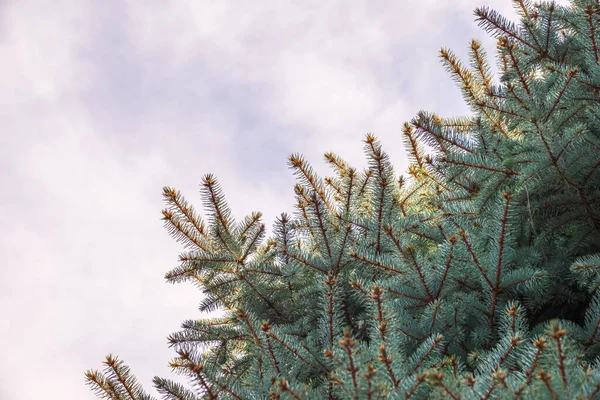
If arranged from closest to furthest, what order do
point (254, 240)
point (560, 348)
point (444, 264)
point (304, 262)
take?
point (560, 348)
point (444, 264)
point (304, 262)
point (254, 240)

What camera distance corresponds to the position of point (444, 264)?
223 centimetres

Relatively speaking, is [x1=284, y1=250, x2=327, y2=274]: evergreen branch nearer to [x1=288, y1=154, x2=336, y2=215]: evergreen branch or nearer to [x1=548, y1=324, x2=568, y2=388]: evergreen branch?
[x1=288, y1=154, x2=336, y2=215]: evergreen branch

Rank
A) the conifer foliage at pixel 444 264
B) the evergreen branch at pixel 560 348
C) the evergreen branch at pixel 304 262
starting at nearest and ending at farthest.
→ the evergreen branch at pixel 560 348 < the conifer foliage at pixel 444 264 < the evergreen branch at pixel 304 262

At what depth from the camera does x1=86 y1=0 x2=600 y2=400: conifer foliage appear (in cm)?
182

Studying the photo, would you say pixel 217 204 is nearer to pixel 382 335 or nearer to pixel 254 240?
pixel 254 240

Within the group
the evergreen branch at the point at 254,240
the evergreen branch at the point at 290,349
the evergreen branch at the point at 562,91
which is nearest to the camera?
the evergreen branch at the point at 290,349

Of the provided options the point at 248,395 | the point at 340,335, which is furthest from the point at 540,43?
the point at 248,395

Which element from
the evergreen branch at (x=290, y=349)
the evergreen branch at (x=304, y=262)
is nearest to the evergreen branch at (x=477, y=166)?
the evergreen branch at (x=304, y=262)

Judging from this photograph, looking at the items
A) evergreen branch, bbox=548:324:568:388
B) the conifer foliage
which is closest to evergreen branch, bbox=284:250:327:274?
the conifer foliage

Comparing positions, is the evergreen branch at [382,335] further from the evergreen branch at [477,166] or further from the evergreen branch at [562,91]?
the evergreen branch at [562,91]

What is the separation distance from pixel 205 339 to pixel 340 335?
1.08 m

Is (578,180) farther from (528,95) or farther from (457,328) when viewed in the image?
(457,328)

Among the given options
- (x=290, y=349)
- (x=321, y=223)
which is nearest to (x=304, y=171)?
(x=321, y=223)

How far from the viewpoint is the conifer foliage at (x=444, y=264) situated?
182cm
